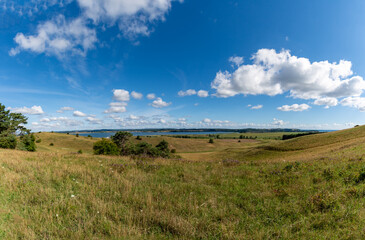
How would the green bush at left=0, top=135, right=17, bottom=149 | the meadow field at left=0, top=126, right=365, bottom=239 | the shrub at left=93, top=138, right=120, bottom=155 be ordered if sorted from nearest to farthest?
1. the meadow field at left=0, top=126, right=365, bottom=239
2. the green bush at left=0, top=135, right=17, bottom=149
3. the shrub at left=93, top=138, right=120, bottom=155

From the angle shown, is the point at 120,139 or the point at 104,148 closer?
the point at 104,148

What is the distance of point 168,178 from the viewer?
7.91 metres

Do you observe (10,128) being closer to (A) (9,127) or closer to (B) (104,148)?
(A) (9,127)

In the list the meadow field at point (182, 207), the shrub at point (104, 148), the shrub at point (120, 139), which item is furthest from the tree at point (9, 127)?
the meadow field at point (182, 207)

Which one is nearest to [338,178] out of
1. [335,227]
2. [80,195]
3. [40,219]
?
[335,227]

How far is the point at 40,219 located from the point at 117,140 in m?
86.7

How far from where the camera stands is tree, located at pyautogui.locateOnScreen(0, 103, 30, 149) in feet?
139

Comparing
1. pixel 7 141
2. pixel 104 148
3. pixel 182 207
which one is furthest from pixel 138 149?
pixel 182 207

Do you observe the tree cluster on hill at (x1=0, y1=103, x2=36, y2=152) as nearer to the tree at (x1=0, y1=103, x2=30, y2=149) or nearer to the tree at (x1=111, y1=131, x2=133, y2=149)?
the tree at (x1=0, y1=103, x2=30, y2=149)

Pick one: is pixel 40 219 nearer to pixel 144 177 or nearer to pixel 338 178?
pixel 144 177

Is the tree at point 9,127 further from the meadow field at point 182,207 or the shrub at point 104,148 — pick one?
the meadow field at point 182,207

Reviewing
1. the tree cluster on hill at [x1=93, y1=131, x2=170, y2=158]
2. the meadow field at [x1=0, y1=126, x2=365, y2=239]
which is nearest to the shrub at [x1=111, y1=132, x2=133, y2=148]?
the tree cluster on hill at [x1=93, y1=131, x2=170, y2=158]

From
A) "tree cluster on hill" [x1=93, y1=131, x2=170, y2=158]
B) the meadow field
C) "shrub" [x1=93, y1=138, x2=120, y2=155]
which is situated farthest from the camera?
"shrub" [x1=93, y1=138, x2=120, y2=155]

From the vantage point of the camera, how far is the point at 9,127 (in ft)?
149
